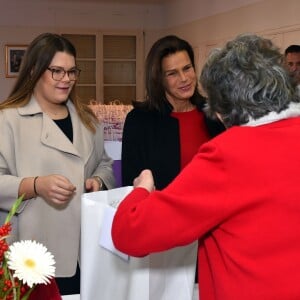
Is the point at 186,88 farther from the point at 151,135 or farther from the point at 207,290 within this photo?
the point at 207,290

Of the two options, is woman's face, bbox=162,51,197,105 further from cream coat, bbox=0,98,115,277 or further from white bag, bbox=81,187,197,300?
white bag, bbox=81,187,197,300

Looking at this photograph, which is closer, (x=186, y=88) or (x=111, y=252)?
(x=111, y=252)

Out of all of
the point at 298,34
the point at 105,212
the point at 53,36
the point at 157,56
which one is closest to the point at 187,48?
the point at 157,56

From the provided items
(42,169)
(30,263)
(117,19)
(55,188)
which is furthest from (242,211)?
(117,19)

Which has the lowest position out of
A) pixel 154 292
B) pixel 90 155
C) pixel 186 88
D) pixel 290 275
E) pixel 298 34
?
pixel 154 292

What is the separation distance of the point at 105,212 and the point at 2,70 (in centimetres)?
732

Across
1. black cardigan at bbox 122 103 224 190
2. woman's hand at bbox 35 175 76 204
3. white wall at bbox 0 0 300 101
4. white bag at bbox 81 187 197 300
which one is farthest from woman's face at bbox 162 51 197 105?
white wall at bbox 0 0 300 101

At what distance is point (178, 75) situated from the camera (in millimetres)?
1821

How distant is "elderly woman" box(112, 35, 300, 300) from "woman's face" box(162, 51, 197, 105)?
84 cm

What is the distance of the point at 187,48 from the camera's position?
73.2 inches

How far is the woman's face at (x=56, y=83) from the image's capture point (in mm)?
1592

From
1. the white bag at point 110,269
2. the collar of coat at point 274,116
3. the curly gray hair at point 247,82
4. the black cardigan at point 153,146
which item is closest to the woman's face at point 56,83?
the black cardigan at point 153,146

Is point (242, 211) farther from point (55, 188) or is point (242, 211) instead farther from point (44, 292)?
point (55, 188)

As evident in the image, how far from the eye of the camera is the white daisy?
0.73 metres
